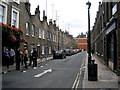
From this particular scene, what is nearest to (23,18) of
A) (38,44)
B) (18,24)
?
(18,24)

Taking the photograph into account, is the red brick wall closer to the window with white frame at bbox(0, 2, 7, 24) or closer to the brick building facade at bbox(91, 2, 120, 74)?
the brick building facade at bbox(91, 2, 120, 74)

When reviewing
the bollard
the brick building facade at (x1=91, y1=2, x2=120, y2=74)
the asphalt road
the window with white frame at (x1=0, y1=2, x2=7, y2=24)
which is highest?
the window with white frame at (x1=0, y1=2, x2=7, y2=24)

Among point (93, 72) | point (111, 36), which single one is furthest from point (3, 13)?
point (93, 72)

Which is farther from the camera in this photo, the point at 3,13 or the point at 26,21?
the point at 26,21

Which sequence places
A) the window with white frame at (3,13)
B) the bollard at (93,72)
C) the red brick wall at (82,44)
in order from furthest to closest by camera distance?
the red brick wall at (82,44) → the window with white frame at (3,13) → the bollard at (93,72)

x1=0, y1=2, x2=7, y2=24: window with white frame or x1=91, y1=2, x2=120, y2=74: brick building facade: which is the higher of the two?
x1=0, y1=2, x2=7, y2=24: window with white frame

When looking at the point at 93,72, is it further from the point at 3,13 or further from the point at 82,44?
the point at 82,44

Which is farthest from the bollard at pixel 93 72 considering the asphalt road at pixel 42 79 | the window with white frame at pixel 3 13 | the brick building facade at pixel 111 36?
the window with white frame at pixel 3 13

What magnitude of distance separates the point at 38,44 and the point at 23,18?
6.43 meters

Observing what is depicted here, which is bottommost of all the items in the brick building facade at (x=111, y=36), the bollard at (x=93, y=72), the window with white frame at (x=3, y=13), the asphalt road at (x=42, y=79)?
the asphalt road at (x=42, y=79)

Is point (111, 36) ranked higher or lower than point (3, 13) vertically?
lower

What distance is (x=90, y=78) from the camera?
7750mm

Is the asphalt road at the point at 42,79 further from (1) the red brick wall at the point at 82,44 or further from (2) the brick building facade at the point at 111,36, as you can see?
(1) the red brick wall at the point at 82,44

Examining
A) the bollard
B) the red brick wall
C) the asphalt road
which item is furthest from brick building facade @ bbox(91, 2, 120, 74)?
the red brick wall
